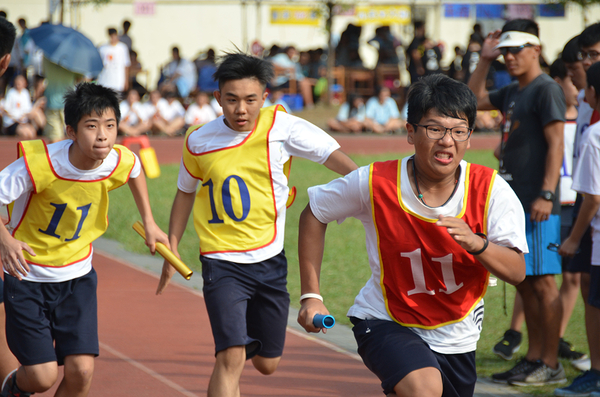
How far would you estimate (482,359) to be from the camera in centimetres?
507

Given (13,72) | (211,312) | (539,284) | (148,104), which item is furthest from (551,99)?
(13,72)

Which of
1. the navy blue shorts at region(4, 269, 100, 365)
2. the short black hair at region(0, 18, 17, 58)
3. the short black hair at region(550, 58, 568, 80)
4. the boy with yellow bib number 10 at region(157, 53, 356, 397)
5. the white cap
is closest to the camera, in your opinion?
the short black hair at region(0, 18, 17, 58)

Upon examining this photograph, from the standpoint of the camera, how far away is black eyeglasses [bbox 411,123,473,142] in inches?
113

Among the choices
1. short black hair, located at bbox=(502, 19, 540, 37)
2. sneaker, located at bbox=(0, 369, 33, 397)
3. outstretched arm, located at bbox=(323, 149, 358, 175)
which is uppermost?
short black hair, located at bbox=(502, 19, 540, 37)

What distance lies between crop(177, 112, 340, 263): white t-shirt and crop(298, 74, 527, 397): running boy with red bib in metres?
0.98

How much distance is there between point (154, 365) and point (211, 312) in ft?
4.58

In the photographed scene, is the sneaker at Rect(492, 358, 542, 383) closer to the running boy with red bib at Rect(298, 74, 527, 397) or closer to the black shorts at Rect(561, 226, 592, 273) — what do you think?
the black shorts at Rect(561, 226, 592, 273)

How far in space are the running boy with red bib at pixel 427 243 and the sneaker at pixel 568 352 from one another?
91.9 inches

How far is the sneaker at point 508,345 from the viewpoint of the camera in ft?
16.5

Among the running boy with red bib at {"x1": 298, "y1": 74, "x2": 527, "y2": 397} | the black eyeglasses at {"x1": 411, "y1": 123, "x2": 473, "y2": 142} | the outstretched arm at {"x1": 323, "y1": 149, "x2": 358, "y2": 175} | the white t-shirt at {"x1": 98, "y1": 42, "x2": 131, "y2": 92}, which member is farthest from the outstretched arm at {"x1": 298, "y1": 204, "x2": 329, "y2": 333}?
the white t-shirt at {"x1": 98, "y1": 42, "x2": 131, "y2": 92}

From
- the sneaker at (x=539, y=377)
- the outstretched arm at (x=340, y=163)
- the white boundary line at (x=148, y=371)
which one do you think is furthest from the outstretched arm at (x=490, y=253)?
the white boundary line at (x=148, y=371)

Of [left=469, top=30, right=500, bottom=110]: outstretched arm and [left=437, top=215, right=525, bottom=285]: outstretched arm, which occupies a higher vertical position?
[left=469, top=30, right=500, bottom=110]: outstretched arm

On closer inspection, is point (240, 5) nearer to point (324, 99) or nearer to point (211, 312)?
point (324, 99)

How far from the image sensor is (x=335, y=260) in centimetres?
797
